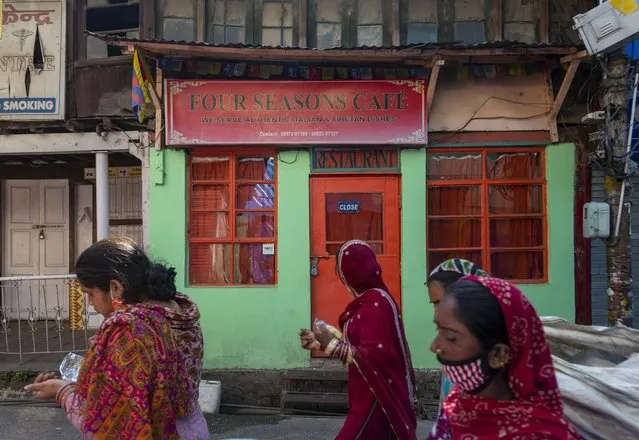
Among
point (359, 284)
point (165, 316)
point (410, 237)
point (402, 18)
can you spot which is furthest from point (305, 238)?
point (165, 316)

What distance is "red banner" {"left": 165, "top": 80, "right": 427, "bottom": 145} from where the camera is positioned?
634cm

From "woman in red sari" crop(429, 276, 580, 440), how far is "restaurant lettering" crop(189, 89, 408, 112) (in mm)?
5109

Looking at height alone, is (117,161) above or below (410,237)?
above

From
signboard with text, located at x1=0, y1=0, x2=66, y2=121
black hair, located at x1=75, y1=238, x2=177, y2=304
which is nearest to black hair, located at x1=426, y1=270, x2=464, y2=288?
black hair, located at x1=75, y1=238, x2=177, y2=304

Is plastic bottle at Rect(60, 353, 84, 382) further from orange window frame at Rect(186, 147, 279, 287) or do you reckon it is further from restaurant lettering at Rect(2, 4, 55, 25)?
restaurant lettering at Rect(2, 4, 55, 25)

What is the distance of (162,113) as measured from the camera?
642cm

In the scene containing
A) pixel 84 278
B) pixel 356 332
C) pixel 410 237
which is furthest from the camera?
pixel 410 237

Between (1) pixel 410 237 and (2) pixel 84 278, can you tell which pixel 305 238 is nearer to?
(1) pixel 410 237

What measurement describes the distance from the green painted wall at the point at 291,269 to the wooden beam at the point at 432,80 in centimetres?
58

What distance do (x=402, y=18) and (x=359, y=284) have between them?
4.64 m

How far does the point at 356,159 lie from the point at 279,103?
109cm

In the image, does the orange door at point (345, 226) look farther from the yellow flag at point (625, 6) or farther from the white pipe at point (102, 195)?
the yellow flag at point (625, 6)

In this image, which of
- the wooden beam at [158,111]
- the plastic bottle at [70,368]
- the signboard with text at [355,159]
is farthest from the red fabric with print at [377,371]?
the wooden beam at [158,111]

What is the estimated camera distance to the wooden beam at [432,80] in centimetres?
587
